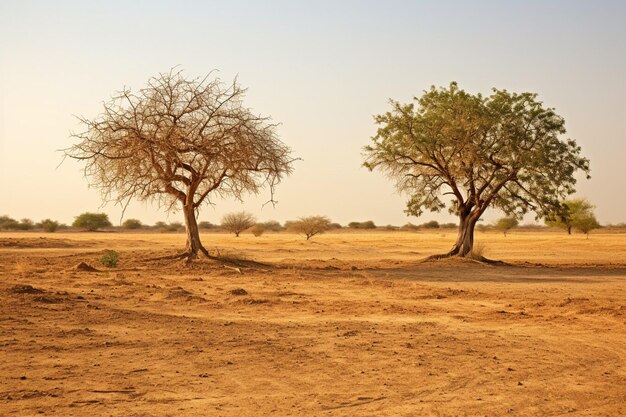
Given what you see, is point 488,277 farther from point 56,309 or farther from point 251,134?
point 56,309

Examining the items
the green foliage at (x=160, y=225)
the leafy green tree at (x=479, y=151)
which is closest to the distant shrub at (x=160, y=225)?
the green foliage at (x=160, y=225)

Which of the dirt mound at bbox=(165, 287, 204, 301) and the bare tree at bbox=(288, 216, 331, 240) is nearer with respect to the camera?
the dirt mound at bbox=(165, 287, 204, 301)

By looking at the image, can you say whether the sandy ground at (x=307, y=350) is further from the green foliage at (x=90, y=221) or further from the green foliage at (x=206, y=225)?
the green foliage at (x=206, y=225)

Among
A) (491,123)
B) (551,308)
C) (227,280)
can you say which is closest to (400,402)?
(551,308)

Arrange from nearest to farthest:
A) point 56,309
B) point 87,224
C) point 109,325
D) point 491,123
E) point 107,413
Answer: point 107,413 < point 109,325 < point 56,309 < point 491,123 < point 87,224

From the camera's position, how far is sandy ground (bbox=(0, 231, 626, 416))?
22.4 feet

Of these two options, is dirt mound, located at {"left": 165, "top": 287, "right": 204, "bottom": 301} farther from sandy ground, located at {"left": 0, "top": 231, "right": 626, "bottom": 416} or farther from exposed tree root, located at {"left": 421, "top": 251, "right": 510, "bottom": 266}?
exposed tree root, located at {"left": 421, "top": 251, "right": 510, "bottom": 266}

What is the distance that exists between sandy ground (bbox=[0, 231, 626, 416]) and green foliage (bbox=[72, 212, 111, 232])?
70.6 m

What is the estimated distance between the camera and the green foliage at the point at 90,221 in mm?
85562

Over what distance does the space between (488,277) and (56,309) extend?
15.1 metres

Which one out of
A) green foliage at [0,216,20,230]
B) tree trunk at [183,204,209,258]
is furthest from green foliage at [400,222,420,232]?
tree trunk at [183,204,209,258]

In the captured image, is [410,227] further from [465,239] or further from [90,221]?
[465,239]

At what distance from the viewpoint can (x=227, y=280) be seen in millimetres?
20578

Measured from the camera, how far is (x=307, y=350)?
375 inches
